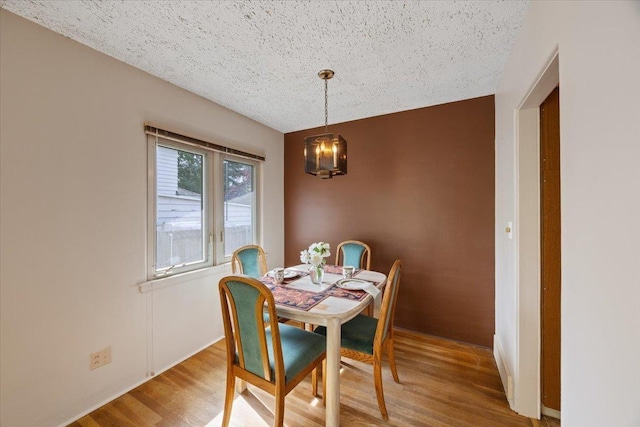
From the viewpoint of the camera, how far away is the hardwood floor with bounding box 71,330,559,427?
1640mm

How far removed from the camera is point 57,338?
1615mm

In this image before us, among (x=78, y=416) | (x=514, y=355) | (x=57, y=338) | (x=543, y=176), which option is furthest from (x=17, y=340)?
(x=543, y=176)

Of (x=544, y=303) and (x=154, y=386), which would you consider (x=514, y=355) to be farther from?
(x=154, y=386)

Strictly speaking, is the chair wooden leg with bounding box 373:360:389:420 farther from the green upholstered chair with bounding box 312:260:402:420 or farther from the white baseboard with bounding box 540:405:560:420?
the white baseboard with bounding box 540:405:560:420

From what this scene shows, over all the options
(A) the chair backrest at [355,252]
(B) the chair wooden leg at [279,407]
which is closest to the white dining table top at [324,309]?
(B) the chair wooden leg at [279,407]

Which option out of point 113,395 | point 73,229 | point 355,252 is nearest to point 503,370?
point 355,252

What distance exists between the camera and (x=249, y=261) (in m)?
2.50

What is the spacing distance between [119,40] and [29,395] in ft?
7.51

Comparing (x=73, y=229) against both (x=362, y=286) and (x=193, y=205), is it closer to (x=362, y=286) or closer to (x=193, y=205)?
(x=193, y=205)

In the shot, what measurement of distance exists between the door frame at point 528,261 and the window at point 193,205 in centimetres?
262

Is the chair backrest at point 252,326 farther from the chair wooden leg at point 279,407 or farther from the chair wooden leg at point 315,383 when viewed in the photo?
the chair wooden leg at point 315,383

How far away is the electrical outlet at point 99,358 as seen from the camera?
5.80ft

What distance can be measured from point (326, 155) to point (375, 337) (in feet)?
4.39

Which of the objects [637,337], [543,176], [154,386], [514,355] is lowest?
[154,386]
